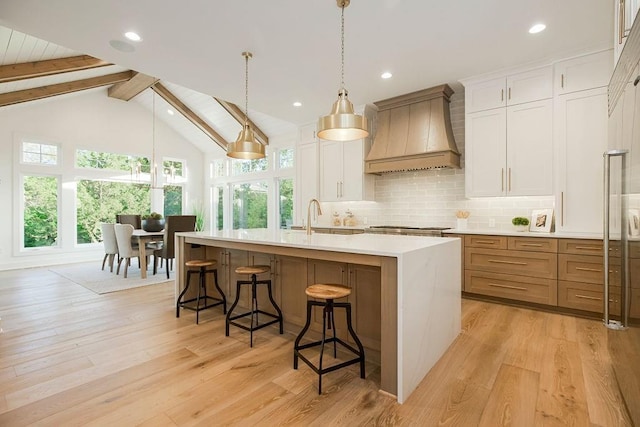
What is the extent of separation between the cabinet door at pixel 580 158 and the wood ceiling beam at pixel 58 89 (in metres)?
7.92

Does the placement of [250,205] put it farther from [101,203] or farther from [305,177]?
[101,203]

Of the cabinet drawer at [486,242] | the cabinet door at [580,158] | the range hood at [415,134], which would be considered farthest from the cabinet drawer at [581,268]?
the range hood at [415,134]

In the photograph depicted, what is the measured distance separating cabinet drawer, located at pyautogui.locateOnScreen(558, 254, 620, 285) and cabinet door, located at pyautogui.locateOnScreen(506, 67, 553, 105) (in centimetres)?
187

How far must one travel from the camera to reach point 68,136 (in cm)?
718

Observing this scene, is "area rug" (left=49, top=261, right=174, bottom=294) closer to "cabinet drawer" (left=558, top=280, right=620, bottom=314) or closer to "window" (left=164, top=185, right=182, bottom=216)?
"window" (left=164, top=185, right=182, bottom=216)

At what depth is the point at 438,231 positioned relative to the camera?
4.20 m

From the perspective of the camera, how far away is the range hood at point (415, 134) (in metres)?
4.35

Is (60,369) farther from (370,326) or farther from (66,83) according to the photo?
(66,83)

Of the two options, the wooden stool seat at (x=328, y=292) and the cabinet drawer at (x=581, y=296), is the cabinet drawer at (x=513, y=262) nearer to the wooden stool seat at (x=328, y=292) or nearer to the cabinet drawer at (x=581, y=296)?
the cabinet drawer at (x=581, y=296)

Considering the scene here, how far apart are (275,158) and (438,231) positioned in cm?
510

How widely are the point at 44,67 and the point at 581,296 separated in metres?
7.92

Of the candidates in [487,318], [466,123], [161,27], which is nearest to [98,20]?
[161,27]

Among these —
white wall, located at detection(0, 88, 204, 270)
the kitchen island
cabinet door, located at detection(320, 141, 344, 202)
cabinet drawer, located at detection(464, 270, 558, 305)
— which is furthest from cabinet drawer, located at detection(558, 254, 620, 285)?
white wall, located at detection(0, 88, 204, 270)

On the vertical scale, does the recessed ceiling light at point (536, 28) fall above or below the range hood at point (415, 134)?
above
